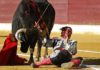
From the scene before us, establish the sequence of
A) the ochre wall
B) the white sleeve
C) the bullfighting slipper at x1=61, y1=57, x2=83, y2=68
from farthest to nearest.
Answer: the ochre wall, the white sleeve, the bullfighting slipper at x1=61, y1=57, x2=83, y2=68

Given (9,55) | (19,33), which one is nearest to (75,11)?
(9,55)

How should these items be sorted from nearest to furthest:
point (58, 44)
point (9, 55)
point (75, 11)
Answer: point (58, 44) < point (9, 55) < point (75, 11)

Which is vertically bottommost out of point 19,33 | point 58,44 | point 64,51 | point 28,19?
point 64,51

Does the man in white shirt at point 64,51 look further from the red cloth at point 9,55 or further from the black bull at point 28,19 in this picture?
the red cloth at point 9,55

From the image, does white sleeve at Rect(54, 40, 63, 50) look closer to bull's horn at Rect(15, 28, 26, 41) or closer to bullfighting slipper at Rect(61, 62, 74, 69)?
bullfighting slipper at Rect(61, 62, 74, 69)

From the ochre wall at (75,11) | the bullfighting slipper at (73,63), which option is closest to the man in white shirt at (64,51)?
the bullfighting slipper at (73,63)

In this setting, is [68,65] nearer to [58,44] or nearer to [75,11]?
[58,44]

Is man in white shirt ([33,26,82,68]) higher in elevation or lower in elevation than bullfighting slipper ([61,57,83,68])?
higher

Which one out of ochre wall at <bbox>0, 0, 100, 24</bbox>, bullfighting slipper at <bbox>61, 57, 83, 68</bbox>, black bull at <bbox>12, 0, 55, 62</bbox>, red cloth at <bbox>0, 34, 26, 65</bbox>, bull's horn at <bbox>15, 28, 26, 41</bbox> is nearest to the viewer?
bullfighting slipper at <bbox>61, 57, 83, 68</bbox>

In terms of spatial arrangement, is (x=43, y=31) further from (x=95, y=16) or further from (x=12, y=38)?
(x=95, y=16)

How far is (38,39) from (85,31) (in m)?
8.62

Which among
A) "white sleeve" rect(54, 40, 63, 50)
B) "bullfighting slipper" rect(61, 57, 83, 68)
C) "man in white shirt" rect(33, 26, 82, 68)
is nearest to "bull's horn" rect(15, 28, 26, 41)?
"man in white shirt" rect(33, 26, 82, 68)

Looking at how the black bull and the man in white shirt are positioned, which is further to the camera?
the black bull

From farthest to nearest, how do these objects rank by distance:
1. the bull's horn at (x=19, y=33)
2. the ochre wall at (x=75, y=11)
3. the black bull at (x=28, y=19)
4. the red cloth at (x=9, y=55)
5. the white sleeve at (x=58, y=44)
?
1. the ochre wall at (x=75, y=11)
2. the red cloth at (x=9, y=55)
3. the black bull at (x=28, y=19)
4. the bull's horn at (x=19, y=33)
5. the white sleeve at (x=58, y=44)
